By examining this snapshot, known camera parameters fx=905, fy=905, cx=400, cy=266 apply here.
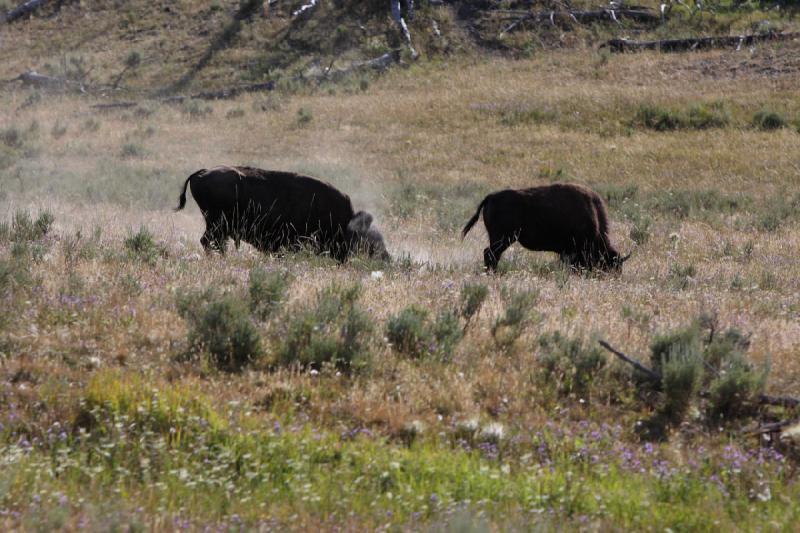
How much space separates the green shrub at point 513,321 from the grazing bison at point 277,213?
14.9ft

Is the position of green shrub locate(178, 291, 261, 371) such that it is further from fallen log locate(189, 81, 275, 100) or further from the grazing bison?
fallen log locate(189, 81, 275, 100)

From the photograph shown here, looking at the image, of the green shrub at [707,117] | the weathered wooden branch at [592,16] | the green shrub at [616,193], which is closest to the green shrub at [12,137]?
the green shrub at [616,193]

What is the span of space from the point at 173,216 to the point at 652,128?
18483mm

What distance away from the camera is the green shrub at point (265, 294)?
22.6 ft

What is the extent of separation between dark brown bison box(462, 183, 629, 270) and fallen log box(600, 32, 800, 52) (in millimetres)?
27172

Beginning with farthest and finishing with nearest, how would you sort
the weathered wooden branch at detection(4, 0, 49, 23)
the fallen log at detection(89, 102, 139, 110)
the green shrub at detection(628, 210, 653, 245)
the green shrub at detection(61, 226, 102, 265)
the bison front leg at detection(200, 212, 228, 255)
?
the weathered wooden branch at detection(4, 0, 49, 23) → the fallen log at detection(89, 102, 139, 110) → the green shrub at detection(628, 210, 653, 245) → the bison front leg at detection(200, 212, 228, 255) → the green shrub at detection(61, 226, 102, 265)

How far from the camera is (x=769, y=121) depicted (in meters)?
28.8

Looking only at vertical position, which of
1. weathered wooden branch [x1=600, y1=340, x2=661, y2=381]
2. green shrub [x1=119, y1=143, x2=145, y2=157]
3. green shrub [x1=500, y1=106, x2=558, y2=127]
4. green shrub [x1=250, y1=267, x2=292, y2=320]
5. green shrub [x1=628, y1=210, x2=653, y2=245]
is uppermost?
green shrub [x1=250, y1=267, x2=292, y2=320]

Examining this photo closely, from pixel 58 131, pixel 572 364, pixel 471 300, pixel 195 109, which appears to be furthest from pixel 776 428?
pixel 195 109

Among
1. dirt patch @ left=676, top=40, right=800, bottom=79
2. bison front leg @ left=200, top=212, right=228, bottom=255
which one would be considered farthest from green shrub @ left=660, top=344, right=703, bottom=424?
dirt patch @ left=676, top=40, right=800, bottom=79

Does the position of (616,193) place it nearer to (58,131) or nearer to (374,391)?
(374,391)

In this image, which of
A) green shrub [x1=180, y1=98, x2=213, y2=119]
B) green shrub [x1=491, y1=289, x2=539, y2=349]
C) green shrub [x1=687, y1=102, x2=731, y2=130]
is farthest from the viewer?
green shrub [x1=180, y1=98, x2=213, y2=119]

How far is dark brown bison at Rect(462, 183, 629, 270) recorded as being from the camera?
11633 mm

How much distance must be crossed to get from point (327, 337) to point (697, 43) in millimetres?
34217
